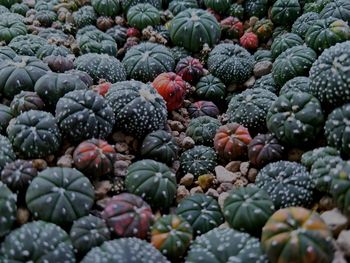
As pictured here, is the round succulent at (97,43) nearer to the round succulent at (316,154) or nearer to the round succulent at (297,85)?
the round succulent at (297,85)

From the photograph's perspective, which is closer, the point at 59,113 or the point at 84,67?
the point at 59,113

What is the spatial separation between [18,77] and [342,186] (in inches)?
125

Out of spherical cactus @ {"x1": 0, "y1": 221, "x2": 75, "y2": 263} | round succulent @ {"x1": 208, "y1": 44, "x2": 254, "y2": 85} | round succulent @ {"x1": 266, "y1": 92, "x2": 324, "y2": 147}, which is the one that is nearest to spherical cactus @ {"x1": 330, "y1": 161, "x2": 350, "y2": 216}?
round succulent @ {"x1": 266, "y1": 92, "x2": 324, "y2": 147}

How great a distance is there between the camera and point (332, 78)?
509 cm

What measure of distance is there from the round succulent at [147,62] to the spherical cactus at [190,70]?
10cm

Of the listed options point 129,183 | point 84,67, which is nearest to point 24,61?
point 84,67

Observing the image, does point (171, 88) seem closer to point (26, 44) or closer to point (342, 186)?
point (26, 44)

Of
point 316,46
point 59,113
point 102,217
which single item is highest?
point 316,46

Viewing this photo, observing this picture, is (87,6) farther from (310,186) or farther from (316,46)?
(310,186)

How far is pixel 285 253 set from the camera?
4.11m

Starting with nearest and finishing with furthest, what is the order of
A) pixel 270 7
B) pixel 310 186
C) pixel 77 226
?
pixel 77 226 → pixel 310 186 → pixel 270 7

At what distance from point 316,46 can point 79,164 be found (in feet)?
9.20

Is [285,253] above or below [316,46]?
below

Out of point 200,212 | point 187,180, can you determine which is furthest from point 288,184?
point 187,180
